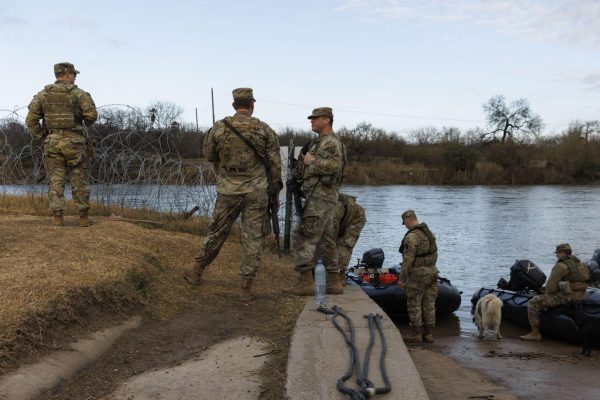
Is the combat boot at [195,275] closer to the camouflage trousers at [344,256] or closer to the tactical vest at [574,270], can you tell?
the camouflage trousers at [344,256]

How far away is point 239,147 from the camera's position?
6.13m

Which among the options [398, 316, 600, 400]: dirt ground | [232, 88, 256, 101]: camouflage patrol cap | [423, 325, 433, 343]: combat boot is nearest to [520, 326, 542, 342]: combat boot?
[398, 316, 600, 400]: dirt ground

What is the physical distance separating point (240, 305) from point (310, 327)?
1.14 m

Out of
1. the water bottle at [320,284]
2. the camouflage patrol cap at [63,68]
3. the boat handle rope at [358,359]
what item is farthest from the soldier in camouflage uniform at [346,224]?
the camouflage patrol cap at [63,68]

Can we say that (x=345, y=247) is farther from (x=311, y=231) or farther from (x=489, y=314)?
(x=489, y=314)

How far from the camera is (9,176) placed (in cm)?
1190

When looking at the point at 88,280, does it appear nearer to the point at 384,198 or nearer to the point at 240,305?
the point at 240,305

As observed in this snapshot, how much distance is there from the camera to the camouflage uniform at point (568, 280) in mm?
8734

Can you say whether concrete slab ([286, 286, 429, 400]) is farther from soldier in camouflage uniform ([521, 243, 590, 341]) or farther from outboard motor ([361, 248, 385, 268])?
outboard motor ([361, 248, 385, 268])

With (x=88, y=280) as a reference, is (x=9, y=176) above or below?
above

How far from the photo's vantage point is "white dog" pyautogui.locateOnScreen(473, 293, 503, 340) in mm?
9226

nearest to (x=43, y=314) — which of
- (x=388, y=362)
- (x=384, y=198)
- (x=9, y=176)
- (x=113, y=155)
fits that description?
(x=388, y=362)

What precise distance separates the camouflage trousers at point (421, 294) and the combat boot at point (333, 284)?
1.68 meters

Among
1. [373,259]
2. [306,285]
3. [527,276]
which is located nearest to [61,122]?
[306,285]
